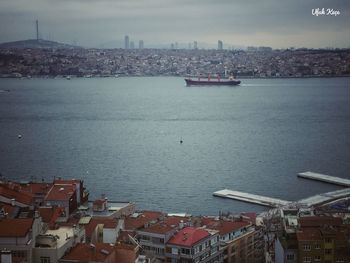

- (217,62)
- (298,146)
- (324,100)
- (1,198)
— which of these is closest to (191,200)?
(1,198)

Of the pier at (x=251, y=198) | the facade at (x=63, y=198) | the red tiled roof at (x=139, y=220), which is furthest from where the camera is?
the pier at (x=251, y=198)

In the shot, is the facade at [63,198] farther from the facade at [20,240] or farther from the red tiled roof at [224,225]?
the facade at [20,240]

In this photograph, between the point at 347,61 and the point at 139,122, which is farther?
the point at 347,61

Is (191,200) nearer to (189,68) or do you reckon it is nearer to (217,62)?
(189,68)

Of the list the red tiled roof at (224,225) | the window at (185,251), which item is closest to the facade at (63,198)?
the red tiled roof at (224,225)

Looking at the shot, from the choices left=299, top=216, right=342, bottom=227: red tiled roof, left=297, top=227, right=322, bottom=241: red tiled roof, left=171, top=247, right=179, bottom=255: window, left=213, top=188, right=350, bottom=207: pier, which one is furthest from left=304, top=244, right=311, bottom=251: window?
left=213, top=188, right=350, bottom=207: pier

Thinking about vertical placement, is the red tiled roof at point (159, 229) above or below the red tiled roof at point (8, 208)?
below

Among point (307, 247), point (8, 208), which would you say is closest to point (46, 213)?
point (8, 208)
